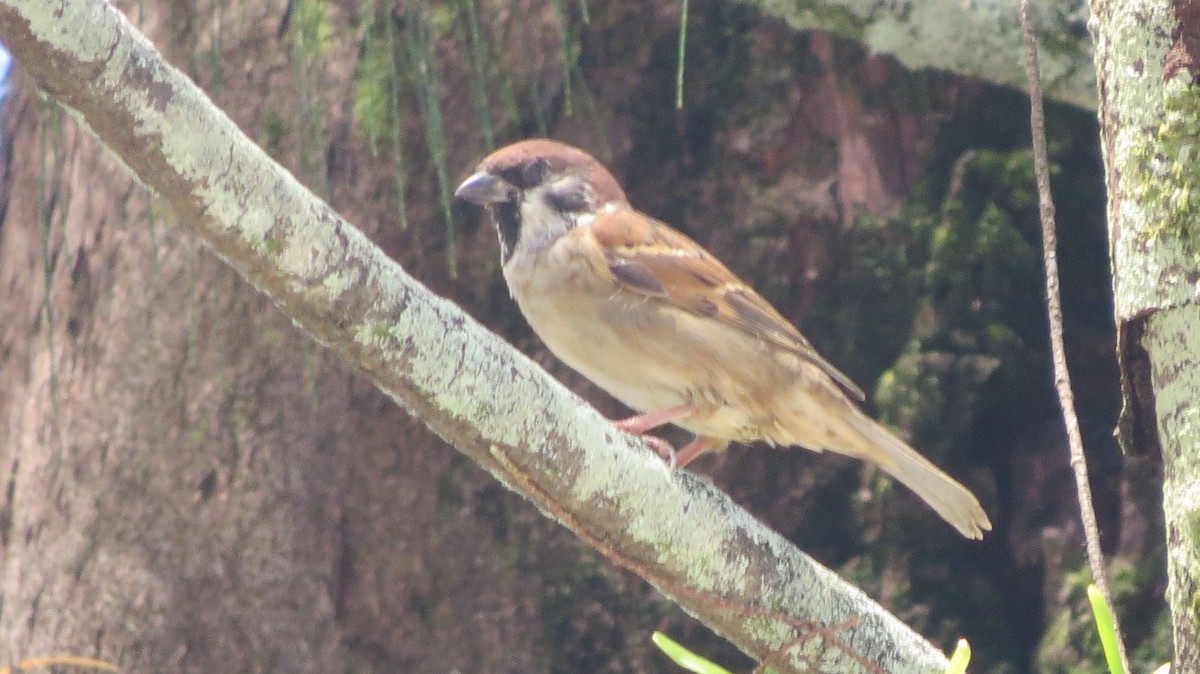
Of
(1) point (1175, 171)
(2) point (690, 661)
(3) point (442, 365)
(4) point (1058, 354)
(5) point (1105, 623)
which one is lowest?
(2) point (690, 661)

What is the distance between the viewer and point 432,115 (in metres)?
2.54

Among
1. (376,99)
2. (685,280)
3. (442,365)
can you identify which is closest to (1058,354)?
(442,365)

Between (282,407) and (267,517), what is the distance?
29cm

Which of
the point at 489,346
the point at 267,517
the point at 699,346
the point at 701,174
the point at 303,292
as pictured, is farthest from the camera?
the point at 701,174

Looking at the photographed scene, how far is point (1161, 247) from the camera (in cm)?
157

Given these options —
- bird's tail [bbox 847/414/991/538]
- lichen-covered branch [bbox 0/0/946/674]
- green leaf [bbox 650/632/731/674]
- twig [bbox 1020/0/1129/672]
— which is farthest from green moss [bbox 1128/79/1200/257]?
bird's tail [bbox 847/414/991/538]

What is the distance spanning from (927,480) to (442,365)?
5.24 ft

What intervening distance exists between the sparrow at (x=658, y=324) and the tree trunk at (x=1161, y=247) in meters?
1.55

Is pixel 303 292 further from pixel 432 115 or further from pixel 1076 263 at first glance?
pixel 1076 263

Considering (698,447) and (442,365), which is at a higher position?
(698,447)

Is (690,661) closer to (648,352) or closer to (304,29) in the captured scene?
(304,29)

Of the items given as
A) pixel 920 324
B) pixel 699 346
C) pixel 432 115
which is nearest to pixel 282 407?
pixel 699 346

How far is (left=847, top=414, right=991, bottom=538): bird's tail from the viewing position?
10.1 feet

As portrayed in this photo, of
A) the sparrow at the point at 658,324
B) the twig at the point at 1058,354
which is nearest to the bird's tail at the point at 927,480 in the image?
the sparrow at the point at 658,324
